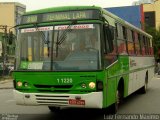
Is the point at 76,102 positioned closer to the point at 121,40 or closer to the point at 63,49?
the point at 63,49

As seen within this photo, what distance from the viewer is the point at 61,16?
10.3 metres

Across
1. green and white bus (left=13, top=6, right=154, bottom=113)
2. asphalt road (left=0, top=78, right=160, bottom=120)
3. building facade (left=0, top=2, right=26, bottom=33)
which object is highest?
building facade (left=0, top=2, right=26, bottom=33)

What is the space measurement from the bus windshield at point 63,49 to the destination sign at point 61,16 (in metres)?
0.24

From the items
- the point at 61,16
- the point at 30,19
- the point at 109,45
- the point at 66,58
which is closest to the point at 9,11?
the point at 30,19

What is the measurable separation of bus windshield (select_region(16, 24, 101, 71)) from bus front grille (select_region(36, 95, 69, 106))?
2.20ft

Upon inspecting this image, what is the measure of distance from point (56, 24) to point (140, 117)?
344 centimetres

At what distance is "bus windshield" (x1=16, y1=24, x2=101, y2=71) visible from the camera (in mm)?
→ 9758

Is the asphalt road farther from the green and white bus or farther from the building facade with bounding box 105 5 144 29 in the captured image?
the building facade with bounding box 105 5 144 29

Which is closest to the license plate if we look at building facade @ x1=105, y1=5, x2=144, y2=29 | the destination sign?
the destination sign

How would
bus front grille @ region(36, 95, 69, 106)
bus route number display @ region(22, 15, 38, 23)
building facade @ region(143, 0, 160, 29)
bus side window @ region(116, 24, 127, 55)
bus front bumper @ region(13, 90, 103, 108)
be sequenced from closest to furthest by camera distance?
bus front bumper @ region(13, 90, 103, 108) < bus front grille @ region(36, 95, 69, 106) < bus route number display @ region(22, 15, 38, 23) < bus side window @ region(116, 24, 127, 55) < building facade @ region(143, 0, 160, 29)

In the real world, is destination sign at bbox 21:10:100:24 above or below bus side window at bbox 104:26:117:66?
above

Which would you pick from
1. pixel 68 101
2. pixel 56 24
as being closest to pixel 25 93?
pixel 68 101

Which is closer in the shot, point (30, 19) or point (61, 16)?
point (61, 16)

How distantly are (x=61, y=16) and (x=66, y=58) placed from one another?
3.78 ft
